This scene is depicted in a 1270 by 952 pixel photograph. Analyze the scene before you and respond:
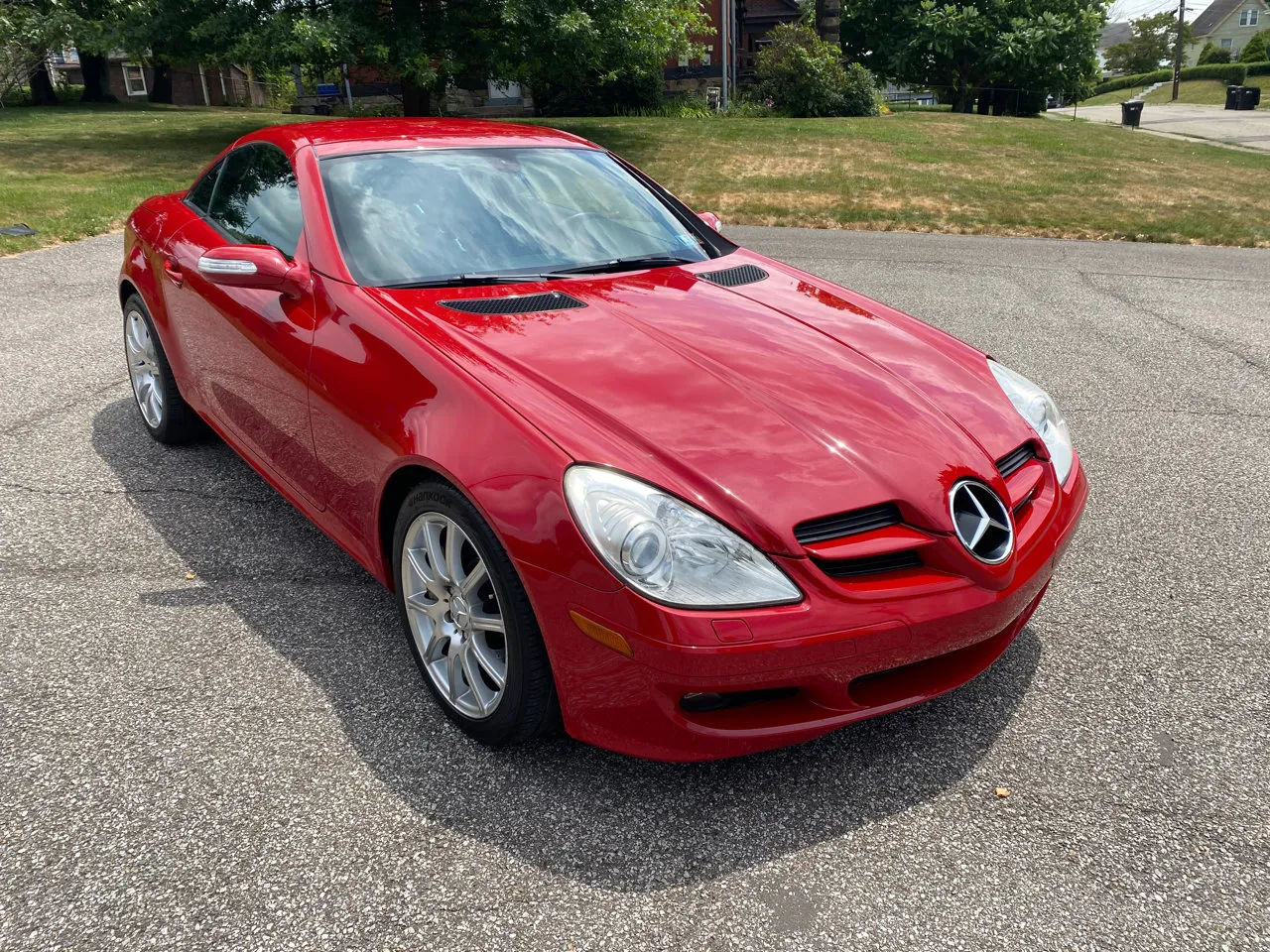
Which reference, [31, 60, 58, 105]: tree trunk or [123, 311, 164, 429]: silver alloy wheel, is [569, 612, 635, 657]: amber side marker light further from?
[31, 60, 58, 105]: tree trunk

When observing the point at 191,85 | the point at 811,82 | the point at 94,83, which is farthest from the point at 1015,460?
the point at 191,85

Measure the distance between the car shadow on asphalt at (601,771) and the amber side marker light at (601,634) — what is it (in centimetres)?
50

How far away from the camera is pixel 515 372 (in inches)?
102

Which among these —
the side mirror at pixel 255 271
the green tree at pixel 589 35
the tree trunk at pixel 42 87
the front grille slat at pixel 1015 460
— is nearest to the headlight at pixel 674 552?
the front grille slat at pixel 1015 460

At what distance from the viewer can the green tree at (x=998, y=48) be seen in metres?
36.6

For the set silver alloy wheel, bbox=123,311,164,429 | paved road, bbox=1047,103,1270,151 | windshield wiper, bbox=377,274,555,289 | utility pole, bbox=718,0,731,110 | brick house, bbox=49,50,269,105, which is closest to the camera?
windshield wiper, bbox=377,274,555,289

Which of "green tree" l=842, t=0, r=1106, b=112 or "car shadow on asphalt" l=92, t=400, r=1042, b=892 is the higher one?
"green tree" l=842, t=0, r=1106, b=112

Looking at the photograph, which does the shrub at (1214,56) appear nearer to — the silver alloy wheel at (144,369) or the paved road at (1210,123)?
the paved road at (1210,123)

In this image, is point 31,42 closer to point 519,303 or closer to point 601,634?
point 519,303

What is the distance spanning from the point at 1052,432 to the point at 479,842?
2046mm

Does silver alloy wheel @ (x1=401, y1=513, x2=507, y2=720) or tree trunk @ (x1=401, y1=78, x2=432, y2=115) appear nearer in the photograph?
silver alloy wheel @ (x1=401, y1=513, x2=507, y2=720)

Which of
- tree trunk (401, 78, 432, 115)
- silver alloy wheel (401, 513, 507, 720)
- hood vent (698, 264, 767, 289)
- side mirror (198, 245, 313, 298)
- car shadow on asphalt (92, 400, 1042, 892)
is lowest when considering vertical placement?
car shadow on asphalt (92, 400, 1042, 892)

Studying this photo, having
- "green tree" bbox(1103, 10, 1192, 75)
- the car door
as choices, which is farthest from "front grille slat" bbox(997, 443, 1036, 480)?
"green tree" bbox(1103, 10, 1192, 75)

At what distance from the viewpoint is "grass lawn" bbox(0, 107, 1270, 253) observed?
1268 centimetres
